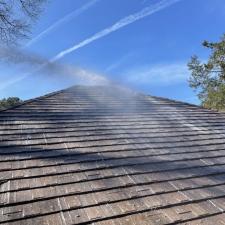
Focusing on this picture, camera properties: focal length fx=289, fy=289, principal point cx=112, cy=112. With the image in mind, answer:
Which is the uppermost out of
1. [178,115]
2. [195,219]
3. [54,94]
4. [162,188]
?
[54,94]

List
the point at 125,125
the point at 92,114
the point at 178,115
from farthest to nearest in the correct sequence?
the point at 178,115 → the point at 92,114 → the point at 125,125

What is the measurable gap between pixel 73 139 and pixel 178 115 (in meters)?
3.60

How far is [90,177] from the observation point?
4.10 m

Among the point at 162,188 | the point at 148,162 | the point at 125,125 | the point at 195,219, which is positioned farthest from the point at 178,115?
the point at 195,219

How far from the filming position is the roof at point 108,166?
331cm

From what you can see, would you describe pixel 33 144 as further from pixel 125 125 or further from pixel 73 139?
pixel 125 125

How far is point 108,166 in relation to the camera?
4488mm

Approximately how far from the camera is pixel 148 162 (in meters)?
4.78

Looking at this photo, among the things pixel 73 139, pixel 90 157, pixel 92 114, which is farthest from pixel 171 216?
pixel 92 114

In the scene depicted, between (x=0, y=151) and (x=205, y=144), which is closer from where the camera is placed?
(x=0, y=151)

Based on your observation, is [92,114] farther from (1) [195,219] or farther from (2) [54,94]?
(1) [195,219]

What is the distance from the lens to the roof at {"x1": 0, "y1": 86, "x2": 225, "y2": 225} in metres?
3.31

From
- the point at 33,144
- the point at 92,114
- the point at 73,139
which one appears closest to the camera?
the point at 33,144

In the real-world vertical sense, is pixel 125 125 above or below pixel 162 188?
above
